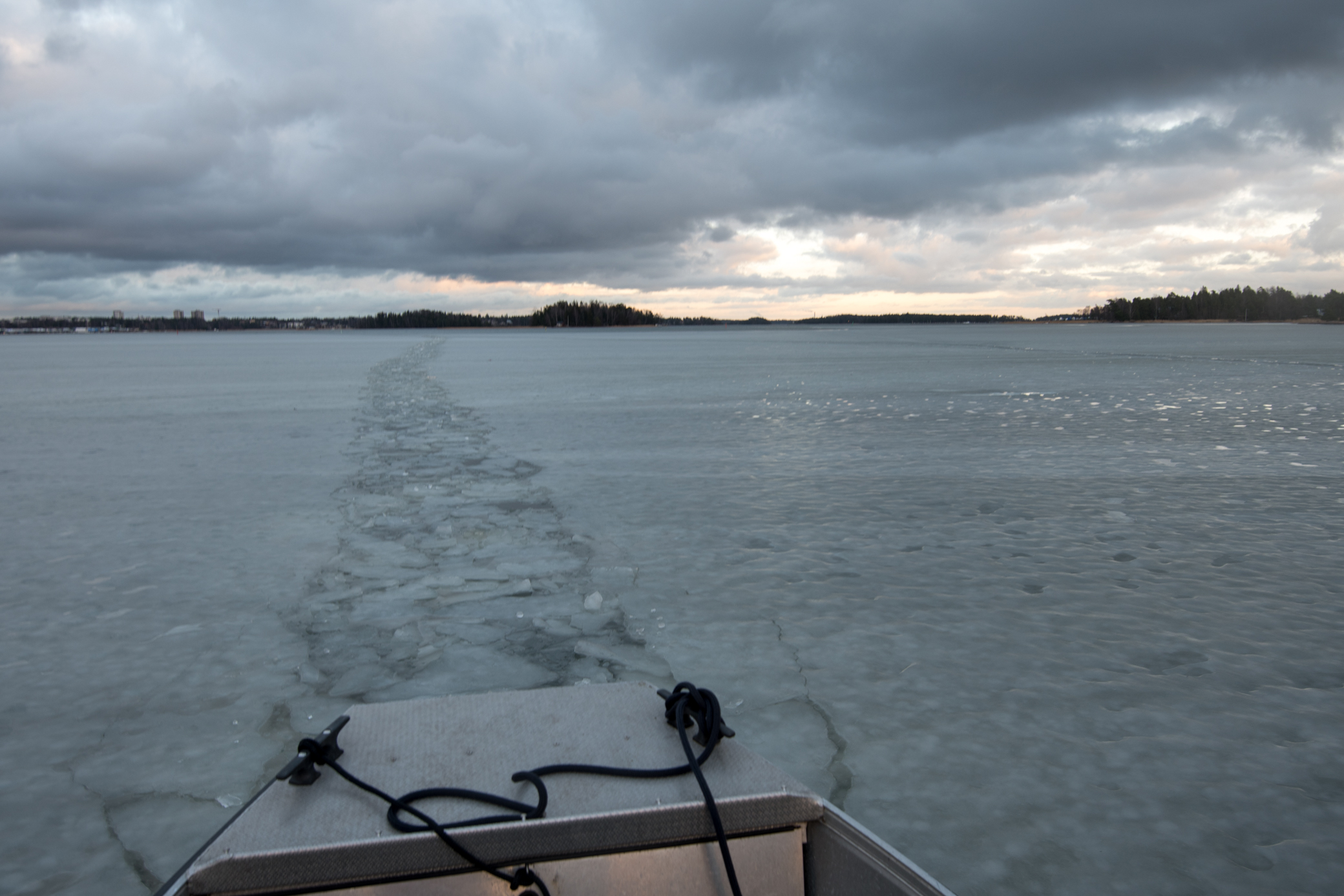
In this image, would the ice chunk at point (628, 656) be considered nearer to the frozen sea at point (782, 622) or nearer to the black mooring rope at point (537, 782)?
the frozen sea at point (782, 622)

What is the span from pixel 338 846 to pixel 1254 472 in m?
8.28

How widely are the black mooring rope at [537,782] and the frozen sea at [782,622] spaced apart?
0.65 meters

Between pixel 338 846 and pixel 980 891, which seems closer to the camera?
pixel 338 846

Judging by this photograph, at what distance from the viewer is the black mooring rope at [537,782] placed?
5.62ft

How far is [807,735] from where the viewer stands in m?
2.82

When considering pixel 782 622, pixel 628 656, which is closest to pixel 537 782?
pixel 628 656

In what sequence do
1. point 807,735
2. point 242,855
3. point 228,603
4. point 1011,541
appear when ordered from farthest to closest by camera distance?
point 1011,541
point 228,603
point 807,735
point 242,855

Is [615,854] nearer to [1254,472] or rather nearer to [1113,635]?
[1113,635]

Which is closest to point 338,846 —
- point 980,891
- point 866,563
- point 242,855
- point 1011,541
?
point 242,855

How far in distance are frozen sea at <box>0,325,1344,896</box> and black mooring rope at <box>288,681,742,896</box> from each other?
649mm

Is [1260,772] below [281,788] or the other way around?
below

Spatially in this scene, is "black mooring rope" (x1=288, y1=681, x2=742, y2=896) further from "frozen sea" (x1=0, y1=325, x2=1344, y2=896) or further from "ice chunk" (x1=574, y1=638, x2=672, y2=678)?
"ice chunk" (x1=574, y1=638, x2=672, y2=678)

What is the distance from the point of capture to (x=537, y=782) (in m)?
1.85

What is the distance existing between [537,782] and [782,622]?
7.24ft
